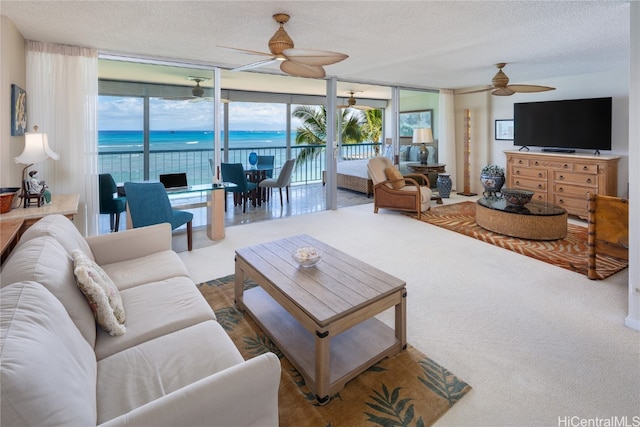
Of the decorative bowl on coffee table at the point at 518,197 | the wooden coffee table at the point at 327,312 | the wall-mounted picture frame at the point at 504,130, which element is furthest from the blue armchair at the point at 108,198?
the wall-mounted picture frame at the point at 504,130

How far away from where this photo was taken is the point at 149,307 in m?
1.95

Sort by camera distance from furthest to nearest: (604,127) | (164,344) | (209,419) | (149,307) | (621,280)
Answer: (604,127) → (621,280) → (149,307) → (164,344) → (209,419)

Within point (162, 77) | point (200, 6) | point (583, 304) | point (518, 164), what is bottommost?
point (583, 304)

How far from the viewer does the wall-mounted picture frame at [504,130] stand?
7.15 m

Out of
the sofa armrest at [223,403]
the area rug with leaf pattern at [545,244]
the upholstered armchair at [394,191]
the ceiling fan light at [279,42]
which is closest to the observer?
the sofa armrest at [223,403]

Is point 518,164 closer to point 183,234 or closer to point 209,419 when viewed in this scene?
point 183,234

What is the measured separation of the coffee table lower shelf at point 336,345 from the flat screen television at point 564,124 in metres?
5.49

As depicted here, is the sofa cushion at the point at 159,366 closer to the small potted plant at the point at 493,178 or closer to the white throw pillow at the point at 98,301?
the white throw pillow at the point at 98,301

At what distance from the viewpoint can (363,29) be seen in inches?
136

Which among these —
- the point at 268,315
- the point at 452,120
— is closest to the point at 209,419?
the point at 268,315

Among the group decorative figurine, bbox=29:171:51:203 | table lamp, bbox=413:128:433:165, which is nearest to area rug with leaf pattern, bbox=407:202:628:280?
table lamp, bbox=413:128:433:165

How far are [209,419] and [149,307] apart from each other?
101cm

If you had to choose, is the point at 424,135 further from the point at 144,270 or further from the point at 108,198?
the point at 144,270

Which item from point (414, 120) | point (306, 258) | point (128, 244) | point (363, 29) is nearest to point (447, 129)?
point (414, 120)
